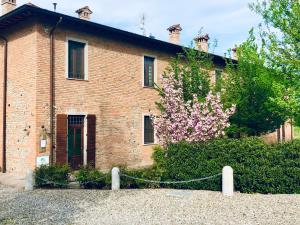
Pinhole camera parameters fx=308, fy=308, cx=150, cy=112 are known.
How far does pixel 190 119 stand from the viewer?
11602 mm

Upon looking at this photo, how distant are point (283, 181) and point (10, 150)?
11.3 metres

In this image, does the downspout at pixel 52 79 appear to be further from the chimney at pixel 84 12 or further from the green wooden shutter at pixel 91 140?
the chimney at pixel 84 12

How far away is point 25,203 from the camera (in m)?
8.70

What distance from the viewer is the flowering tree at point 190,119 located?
11.5 metres

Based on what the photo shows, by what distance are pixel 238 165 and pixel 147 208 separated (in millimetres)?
3272

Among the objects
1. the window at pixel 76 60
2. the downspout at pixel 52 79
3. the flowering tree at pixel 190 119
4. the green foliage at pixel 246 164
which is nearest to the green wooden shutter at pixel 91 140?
the downspout at pixel 52 79

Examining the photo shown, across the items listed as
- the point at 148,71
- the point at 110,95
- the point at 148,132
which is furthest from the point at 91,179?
the point at 148,71

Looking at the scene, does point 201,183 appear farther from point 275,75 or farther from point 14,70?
point 14,70

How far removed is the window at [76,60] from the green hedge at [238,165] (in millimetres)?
5746

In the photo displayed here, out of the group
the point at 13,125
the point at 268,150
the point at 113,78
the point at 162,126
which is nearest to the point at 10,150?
the point at 13,125

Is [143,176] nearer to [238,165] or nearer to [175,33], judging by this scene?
[238,165]

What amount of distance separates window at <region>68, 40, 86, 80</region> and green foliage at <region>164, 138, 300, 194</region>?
6416 mm

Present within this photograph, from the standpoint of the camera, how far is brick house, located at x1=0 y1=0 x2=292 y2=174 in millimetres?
12711

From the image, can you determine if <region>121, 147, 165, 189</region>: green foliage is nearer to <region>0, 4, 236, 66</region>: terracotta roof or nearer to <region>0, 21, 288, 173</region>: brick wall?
<region>0, 21, 288, 173</region>: brick wall
